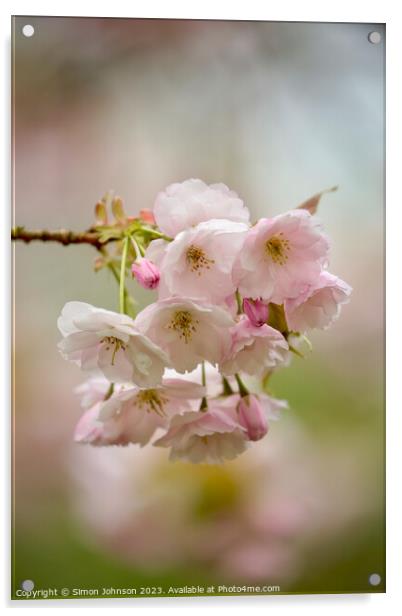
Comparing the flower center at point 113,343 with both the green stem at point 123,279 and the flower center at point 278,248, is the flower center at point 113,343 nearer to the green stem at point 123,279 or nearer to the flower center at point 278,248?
the green stem at point 123,279

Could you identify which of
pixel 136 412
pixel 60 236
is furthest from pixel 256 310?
pixel 60 236

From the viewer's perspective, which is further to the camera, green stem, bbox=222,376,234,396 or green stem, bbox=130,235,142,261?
green stem, bbox=222,376,234,396

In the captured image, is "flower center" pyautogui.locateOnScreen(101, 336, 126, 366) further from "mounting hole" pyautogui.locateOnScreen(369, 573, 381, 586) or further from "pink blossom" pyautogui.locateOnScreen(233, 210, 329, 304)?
"mounting hole" pyautogui.locateOnScreen(369, 573, 381, 586)

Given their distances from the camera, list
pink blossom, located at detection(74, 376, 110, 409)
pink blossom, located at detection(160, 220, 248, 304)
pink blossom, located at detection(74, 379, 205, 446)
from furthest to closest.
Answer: pink blossom, located at detection(74, 376, 110, 409), pink blossom, located at detection(74, 379, 205, 446), pink blossom, located at detection(160, 220, 248, 304)

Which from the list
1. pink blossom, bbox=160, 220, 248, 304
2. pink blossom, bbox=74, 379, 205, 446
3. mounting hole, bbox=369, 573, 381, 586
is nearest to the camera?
pink blossom, bbox=160, 220, 248, 304

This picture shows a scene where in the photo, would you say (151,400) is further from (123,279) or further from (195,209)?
(195,209)

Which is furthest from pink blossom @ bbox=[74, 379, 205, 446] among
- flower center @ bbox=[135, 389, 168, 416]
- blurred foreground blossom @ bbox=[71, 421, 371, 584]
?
blurred foreground blossom @ bbox=[71, 421, 371, 584]

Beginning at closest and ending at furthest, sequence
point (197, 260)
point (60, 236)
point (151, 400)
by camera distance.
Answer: point (197, 260), point (151, 400), point (60, 236)
